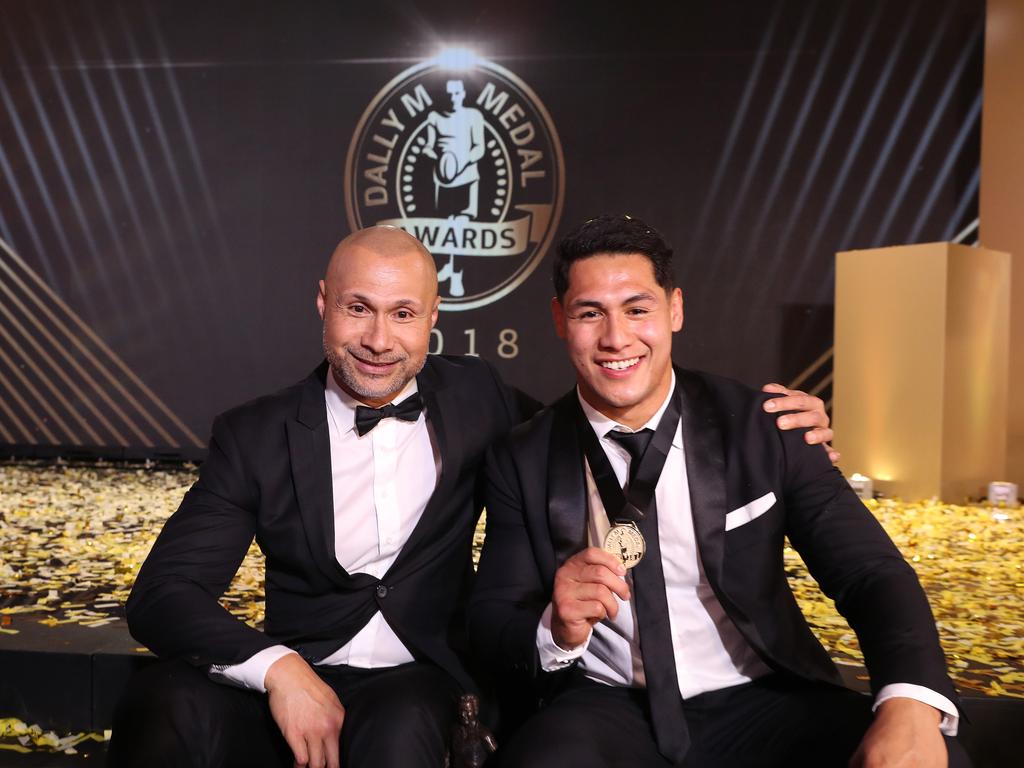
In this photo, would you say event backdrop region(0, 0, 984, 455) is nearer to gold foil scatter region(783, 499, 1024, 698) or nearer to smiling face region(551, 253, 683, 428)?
gold foil scatter region(783, 499, 1024, 698)

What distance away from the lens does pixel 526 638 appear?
6.11 feet

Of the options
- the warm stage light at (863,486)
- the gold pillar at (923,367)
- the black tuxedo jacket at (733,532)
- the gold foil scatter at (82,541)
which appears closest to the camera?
the black tuxedo jacket at (733,532)

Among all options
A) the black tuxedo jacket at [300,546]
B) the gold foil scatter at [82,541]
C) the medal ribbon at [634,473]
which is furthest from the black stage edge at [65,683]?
the medal ribbon at [634,473]

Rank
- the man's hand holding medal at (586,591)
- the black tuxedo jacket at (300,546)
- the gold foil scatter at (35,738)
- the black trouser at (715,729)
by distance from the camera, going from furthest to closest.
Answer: the gold foil scatter at (35,738) < the black tuxedo jacket at (300,546) < the black trouser at (715,729) < the man's hand holding medal at (586,591)

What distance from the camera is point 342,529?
2.23 m

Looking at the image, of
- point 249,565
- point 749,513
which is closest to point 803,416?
point 749,513

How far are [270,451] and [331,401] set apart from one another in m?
0.20

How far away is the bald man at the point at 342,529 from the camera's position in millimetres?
2018

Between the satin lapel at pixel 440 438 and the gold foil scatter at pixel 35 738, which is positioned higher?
the satin lapel at pixel 440 438

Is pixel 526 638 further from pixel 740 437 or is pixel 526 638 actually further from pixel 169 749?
pixel 169 749

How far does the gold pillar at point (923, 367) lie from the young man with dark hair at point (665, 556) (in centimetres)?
490

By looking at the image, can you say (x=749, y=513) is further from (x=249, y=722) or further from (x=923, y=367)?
(x=923, y=367)

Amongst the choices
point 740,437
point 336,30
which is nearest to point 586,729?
point 740,437

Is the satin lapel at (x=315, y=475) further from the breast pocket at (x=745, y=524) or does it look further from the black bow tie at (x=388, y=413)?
the breast pocket at (x=745, y=524)
